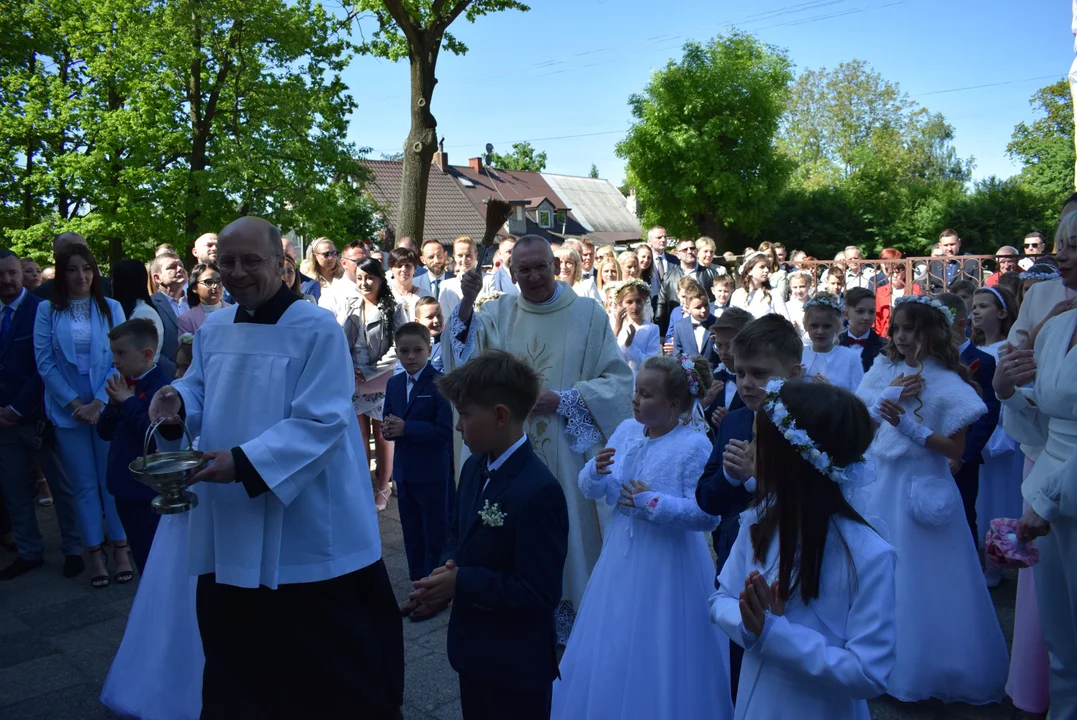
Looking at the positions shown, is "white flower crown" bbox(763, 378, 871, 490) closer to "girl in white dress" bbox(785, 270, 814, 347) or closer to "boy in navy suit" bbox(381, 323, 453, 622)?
"boy in navy suit" bbox(381, 323, 453, 622)

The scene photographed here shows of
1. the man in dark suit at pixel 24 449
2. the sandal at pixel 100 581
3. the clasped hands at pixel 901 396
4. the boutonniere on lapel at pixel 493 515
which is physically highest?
the clasped hands at pixel 901 396

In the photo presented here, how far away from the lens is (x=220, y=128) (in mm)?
22562

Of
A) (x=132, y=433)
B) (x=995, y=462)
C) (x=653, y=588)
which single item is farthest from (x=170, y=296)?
(x=995, y=462)

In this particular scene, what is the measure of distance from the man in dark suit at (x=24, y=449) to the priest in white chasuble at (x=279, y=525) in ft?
12.5

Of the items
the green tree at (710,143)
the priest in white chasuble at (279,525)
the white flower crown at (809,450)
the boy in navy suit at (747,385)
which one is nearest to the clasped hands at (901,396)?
the boy in navy suit at (747,385)

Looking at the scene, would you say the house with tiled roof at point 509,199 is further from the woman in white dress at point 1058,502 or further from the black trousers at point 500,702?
the black trousers at point 500,702

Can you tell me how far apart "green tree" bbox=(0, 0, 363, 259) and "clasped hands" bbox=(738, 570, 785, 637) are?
2024 centimetres

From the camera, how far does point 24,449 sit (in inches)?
252

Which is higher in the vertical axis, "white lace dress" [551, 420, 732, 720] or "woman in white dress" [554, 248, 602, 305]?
"woman in white dress" [554, 248, 602, 305]

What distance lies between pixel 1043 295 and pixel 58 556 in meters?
7.11

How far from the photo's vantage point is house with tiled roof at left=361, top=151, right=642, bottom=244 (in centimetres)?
4697

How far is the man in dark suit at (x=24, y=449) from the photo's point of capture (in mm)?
6234

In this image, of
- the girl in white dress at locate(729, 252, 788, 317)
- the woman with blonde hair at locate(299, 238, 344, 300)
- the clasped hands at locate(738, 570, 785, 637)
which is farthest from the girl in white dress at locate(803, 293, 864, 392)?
the woman with blonde hair at locate(299, 238, 344, 300)

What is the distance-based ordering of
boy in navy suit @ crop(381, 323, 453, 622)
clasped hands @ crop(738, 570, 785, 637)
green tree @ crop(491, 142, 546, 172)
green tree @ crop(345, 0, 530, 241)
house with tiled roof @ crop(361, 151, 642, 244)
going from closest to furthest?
clasped hands @ crop(738, 570, 785, 637) < boy in navy suit @ crop(381, 323, 453, 622) < green tree @ crop(345, 0, 530, 241) < house with tiled roof @ crop(361, 151, 642, 244) < green tree @ crop(491, 142, 546, 172)
